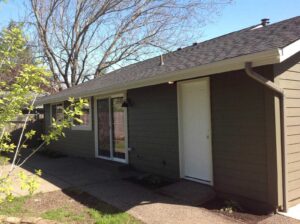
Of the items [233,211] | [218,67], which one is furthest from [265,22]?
[233,211]

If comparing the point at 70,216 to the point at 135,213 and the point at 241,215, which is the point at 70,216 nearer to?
the point at 135,213

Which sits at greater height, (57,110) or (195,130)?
(57,110)

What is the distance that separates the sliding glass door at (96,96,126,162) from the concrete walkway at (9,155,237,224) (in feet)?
1.37

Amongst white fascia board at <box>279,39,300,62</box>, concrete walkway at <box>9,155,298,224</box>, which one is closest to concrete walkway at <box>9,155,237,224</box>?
concrete walkway at <box>9,155,298,224</box>

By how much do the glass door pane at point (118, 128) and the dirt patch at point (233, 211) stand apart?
14.5 feet

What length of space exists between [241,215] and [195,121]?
2.28m

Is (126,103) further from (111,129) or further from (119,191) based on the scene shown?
(119,191)

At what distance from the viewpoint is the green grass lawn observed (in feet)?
17.8

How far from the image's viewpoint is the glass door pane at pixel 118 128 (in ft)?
33.4

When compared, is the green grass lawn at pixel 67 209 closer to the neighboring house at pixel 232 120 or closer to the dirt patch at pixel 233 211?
the dirt patch at pixel 233 211

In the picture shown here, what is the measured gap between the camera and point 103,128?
37.2 ft

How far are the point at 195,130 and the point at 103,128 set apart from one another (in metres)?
4.78

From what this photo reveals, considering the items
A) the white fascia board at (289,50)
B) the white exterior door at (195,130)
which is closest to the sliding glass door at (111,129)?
the white exterior door at (195,130)

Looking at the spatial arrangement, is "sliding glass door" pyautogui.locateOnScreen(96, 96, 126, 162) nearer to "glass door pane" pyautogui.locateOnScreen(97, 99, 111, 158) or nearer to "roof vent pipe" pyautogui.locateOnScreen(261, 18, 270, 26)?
"glass door pane" pyautogui.locateOnScreen(97, 99, 111, 158)
